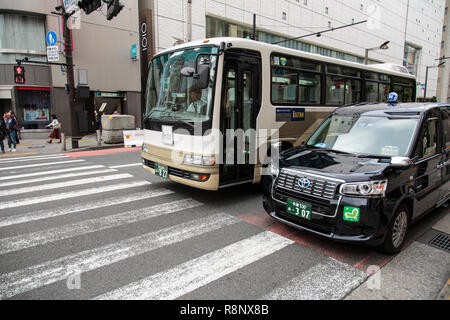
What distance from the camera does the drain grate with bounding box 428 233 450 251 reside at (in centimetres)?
418

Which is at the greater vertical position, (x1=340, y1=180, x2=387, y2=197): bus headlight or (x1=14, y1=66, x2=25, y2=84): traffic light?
(x1=14, y1=66, x2=25, y2=84): traffic light

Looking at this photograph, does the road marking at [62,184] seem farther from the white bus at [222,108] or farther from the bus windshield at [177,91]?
the bus windshield at [177,91]

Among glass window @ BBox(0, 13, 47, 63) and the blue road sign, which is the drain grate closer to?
the blue road sign

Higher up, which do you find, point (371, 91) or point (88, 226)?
point (371, 91)

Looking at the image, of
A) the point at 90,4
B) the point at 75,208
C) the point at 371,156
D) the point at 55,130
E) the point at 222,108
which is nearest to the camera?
the point at 371,156

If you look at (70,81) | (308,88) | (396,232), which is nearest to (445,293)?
(396,232)

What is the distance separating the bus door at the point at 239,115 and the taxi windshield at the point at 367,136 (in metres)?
1.42

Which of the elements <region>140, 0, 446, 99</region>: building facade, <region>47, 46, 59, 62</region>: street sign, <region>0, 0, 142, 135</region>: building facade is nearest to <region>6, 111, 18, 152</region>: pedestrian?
<region>0, 0, 142, 135</region>: building facade

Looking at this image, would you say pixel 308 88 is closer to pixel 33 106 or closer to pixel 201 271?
pixel 201 271

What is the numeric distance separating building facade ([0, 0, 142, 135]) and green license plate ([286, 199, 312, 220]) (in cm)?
1504

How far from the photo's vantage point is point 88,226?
4.86 m

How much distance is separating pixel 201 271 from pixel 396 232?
2.63 meters

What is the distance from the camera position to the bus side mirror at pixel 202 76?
206 inches
